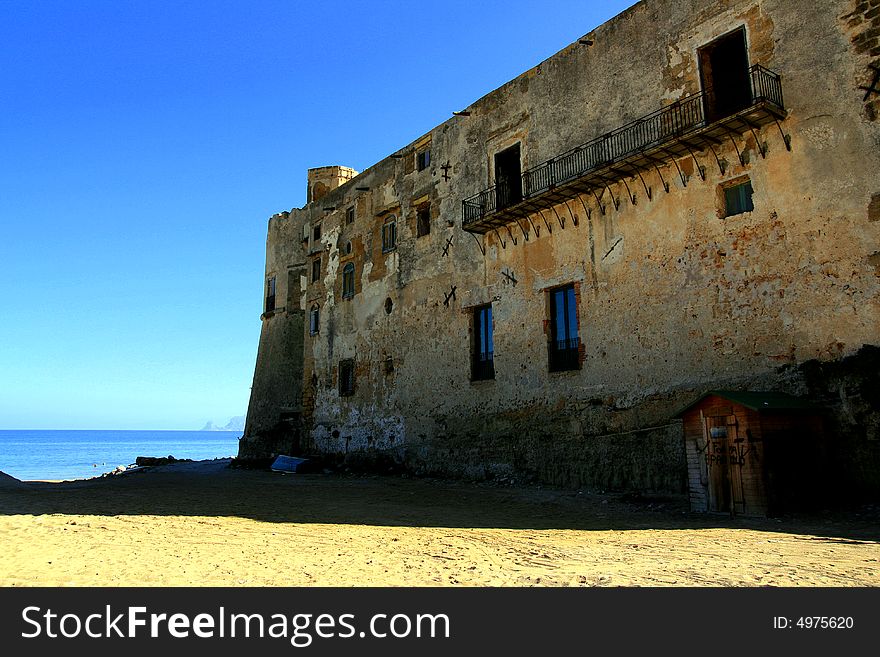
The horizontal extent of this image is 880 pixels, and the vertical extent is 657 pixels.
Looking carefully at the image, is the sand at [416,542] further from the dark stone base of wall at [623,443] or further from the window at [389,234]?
the window at [389,234]

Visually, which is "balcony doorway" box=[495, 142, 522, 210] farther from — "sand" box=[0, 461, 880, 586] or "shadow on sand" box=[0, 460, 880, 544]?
"sand" box=[0, 461, 880, 586]

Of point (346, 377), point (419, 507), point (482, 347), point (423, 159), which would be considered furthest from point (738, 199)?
point (346, 377)

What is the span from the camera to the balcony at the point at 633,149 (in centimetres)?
1280

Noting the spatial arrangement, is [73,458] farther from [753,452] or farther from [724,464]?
[753,452]

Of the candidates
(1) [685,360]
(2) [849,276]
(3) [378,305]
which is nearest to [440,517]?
(1) [685,360]

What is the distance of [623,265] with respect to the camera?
15.1m

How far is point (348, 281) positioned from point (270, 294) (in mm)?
5614

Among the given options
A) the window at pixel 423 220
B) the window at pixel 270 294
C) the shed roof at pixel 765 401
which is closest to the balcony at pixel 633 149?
the window at pixel 423 220

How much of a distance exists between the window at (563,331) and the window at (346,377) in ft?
31.6

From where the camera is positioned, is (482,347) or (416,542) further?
(482,347)
